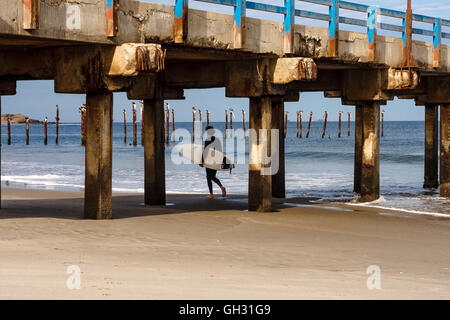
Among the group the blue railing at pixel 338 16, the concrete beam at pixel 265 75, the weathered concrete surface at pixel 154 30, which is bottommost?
the concrete beam at pixel 265 75

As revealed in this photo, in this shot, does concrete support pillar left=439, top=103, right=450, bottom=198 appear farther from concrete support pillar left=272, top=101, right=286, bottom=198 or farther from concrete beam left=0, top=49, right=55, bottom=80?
concrete beam left=0, top=49, right=55, bottom=80

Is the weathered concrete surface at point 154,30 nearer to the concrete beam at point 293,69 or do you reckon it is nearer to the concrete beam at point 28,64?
the concrete beam at point 293,69

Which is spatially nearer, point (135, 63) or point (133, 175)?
point (135, 63)

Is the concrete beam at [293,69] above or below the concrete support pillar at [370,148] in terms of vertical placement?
above

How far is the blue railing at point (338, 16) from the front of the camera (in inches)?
543

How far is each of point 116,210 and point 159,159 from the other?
8.10 feet

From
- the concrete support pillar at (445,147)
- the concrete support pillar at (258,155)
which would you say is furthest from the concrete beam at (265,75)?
the concrete support pillar at (445,147)

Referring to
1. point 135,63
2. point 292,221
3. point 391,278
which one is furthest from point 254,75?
point 391,278

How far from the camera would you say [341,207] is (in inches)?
700

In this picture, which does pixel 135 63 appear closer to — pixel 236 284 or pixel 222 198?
pixel 236 284

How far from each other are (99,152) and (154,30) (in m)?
2.05

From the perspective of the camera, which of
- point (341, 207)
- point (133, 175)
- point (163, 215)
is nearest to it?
point (163, 215)

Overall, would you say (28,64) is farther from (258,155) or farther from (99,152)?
(258,155)

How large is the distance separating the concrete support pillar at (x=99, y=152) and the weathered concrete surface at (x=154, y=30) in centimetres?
107
